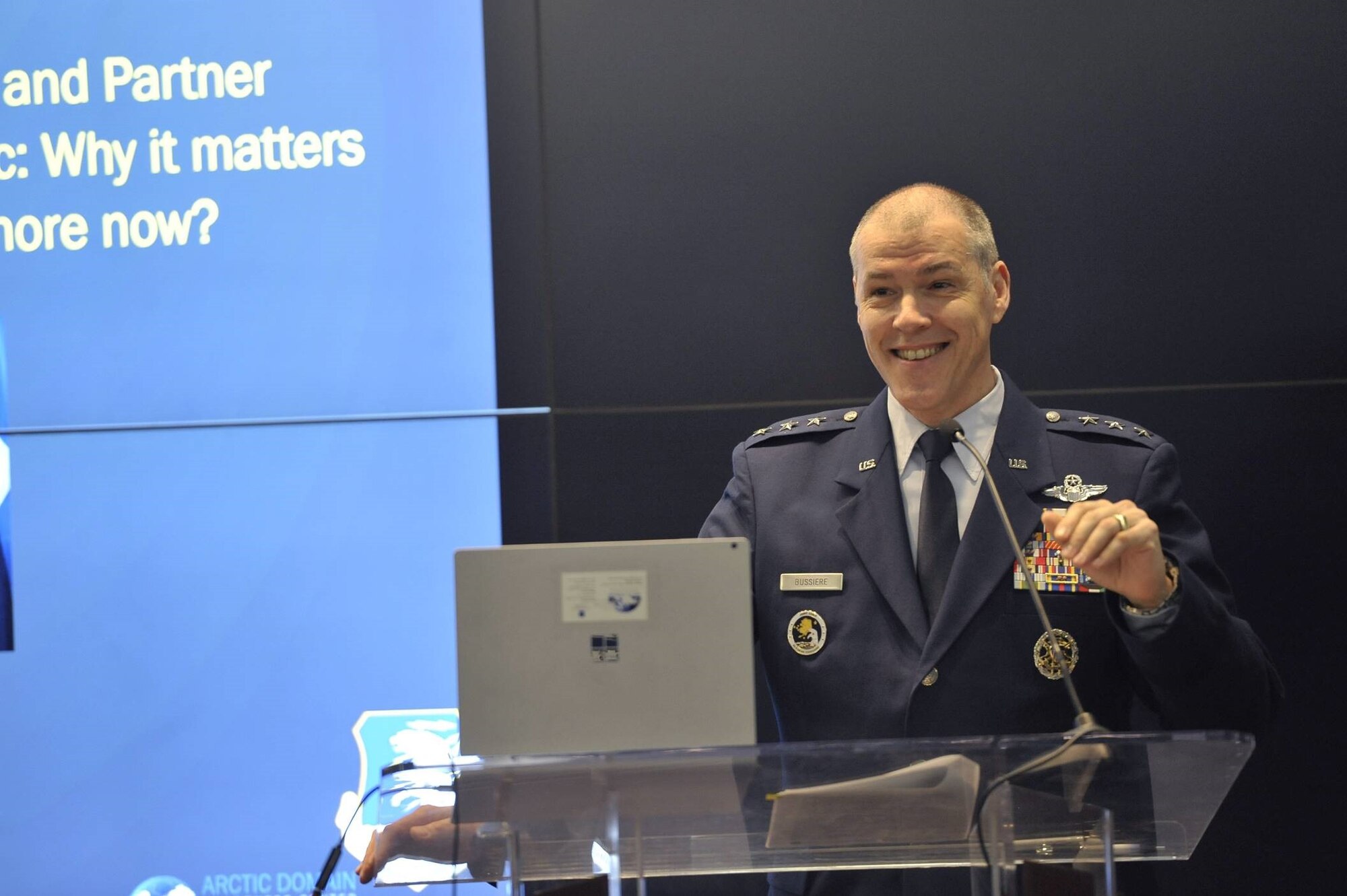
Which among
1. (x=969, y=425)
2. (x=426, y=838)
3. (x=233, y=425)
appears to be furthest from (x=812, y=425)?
(x=233, y=425)

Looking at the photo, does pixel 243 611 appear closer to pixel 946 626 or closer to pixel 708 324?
pixel 708 324

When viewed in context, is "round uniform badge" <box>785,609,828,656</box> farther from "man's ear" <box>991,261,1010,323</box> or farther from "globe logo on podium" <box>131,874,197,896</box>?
"globe logo on podium" <box>131,874,197,896</box>

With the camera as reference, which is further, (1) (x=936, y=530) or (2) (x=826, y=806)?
(1) (x=936, y=530)

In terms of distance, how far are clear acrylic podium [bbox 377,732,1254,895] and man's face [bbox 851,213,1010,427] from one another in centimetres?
88

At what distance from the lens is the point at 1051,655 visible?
2.02 m

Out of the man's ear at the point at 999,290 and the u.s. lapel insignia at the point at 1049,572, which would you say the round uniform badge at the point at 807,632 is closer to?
the u.s. lapel insignia at the point at 1049,572

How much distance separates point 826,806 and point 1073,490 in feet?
3.13

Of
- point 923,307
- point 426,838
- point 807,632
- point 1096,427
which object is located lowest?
point 426,838

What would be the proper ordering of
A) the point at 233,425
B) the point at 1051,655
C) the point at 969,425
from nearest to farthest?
1. the point at 1051,655
2. the point at 969,425
3. the point at 233,425

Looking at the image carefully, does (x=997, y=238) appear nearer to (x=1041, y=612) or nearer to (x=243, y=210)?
(x=1041, y=612)

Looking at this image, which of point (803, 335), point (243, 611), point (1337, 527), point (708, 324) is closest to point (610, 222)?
point (708, 324)

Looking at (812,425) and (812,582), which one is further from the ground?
(812,425)

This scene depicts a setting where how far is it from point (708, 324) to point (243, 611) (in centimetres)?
130

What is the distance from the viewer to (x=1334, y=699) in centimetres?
286
